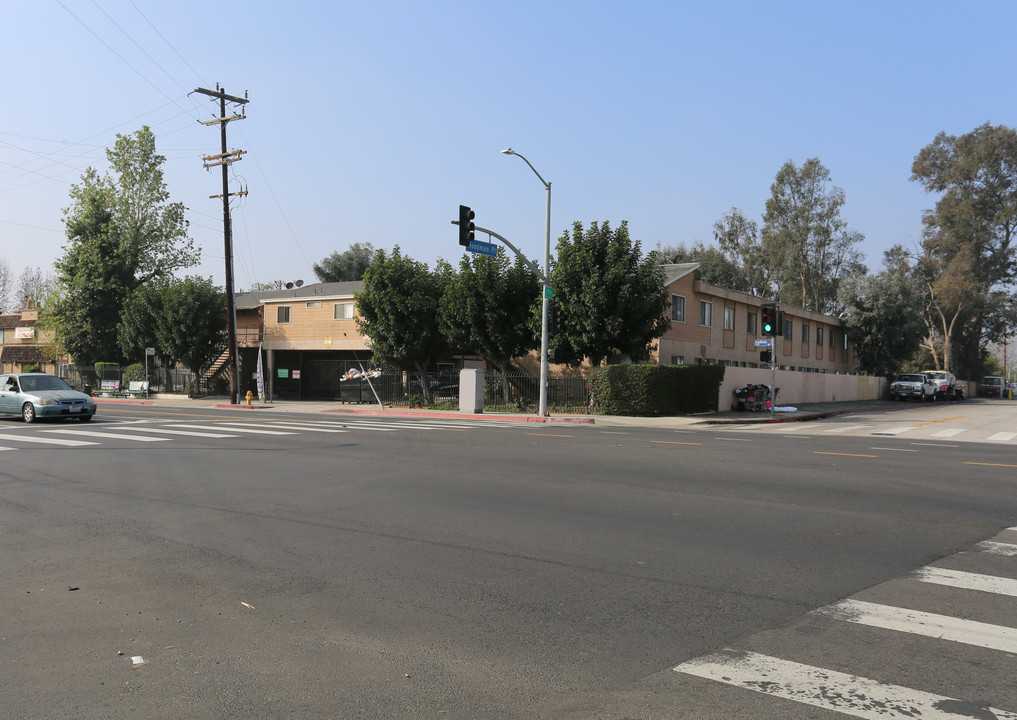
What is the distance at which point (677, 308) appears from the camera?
3744cm

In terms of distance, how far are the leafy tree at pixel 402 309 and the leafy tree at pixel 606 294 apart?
6.71m

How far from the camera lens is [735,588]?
5.91 m

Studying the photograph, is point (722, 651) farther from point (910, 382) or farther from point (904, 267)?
point (904, 267)

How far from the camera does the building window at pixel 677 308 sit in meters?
37.1

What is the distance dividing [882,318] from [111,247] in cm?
5677

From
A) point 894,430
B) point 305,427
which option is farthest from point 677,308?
point 305,427

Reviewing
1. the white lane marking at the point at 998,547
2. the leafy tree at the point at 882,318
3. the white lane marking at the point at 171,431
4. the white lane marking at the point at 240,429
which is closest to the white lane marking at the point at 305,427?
the white lane marking at the point at 240,429

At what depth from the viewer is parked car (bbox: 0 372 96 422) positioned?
21703 millimetres

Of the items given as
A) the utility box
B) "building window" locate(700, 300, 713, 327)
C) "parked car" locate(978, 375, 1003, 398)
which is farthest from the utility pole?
"parked car" locate(978, 375, 1003, 398)

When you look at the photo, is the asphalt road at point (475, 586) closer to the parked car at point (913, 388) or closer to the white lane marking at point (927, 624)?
the white lane marking at point (927, 624)

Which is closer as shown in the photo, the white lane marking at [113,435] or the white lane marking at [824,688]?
the white lane marking at [824,688]

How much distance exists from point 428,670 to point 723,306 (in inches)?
1564

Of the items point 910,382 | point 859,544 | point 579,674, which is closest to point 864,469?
point 859,544

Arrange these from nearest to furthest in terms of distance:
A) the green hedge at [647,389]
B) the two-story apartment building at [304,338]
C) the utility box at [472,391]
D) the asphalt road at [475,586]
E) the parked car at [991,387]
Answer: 1. the asphalt road at [475,586]
2. the green hedge at [647,389]
3. the utility box at [472,391]
4. the two-story apartment building at [304,338]
5. the parked car at [991,387]
